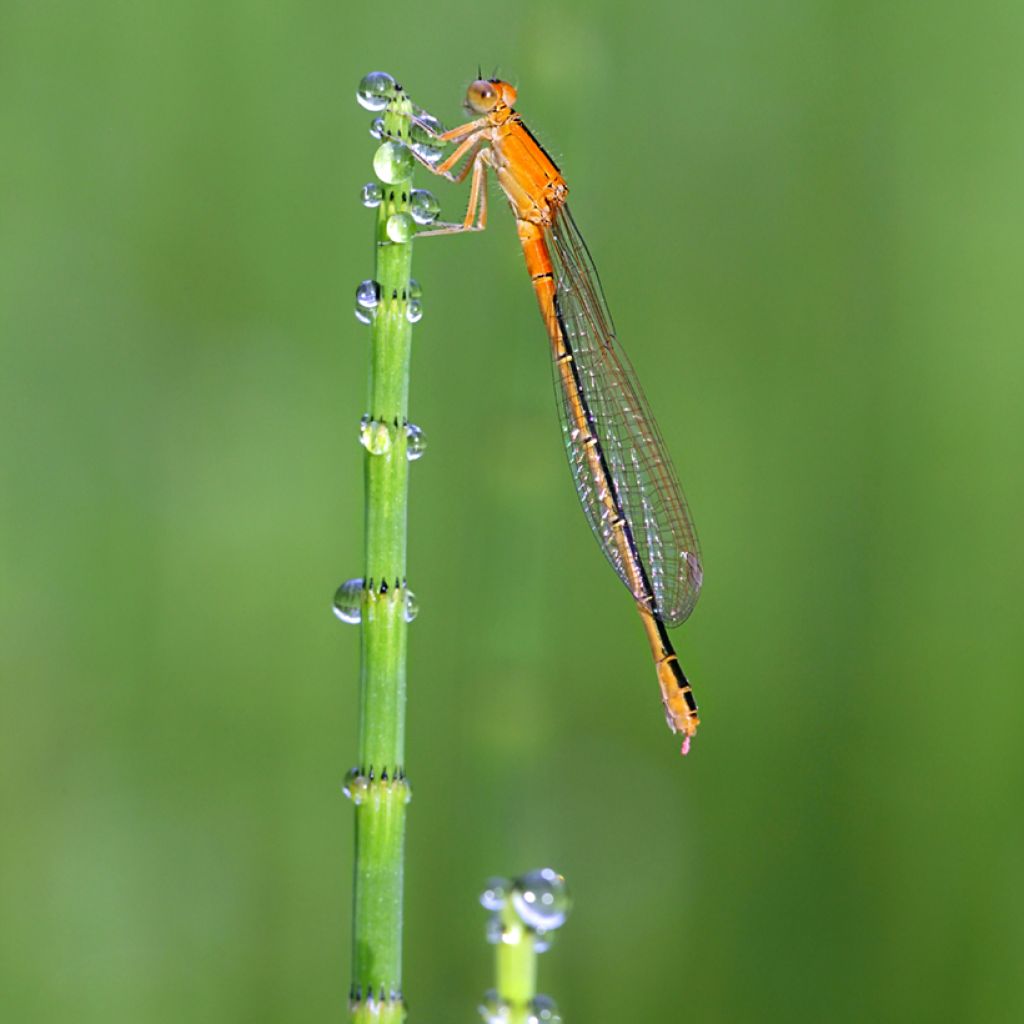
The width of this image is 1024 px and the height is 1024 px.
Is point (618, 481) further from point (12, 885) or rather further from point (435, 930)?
point (12, 885)

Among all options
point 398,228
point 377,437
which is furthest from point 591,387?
point 377,437

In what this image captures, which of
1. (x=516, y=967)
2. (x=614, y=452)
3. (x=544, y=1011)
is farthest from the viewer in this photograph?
(x=614, y=452)

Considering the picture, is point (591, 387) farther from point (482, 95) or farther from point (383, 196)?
point (383, 196)

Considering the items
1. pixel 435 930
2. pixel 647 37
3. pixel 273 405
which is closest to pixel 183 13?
pixel 273 405

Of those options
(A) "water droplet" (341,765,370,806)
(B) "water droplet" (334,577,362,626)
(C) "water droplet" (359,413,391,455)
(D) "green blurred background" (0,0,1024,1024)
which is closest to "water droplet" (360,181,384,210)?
(C) "water droplet" (359,413,391,455)

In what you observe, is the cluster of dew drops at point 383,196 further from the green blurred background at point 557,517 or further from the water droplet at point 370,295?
the green blurred background at point 557,517

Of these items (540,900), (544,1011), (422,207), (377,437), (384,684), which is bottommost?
(544,1011)

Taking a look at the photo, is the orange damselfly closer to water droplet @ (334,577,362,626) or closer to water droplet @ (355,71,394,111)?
water droplet @ (355,71,394,111)
